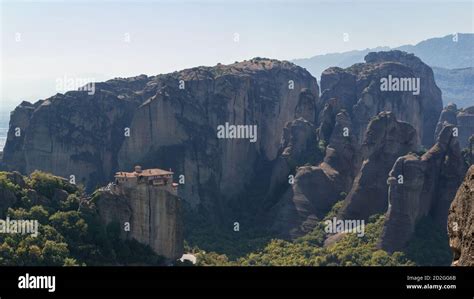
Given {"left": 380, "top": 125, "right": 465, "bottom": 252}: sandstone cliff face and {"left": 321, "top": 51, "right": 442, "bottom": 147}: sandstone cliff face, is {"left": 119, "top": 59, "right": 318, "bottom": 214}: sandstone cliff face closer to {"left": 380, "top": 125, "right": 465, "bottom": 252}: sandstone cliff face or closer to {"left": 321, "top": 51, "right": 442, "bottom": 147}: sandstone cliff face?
{"left": 321, "top": 51, "right": 442, "bottom": 147}: sandstone cliff face

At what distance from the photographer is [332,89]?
5295 inches

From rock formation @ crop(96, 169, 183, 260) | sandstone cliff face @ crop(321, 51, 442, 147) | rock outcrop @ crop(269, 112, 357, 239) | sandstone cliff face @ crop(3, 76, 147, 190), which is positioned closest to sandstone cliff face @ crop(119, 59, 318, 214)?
sandstone cliff face @ crop(3, 76, 147, 190)

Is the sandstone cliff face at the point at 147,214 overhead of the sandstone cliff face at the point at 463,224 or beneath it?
beneath

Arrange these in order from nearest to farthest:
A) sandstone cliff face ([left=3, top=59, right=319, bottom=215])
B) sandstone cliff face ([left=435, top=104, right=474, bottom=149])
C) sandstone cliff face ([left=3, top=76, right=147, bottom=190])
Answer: sandstone cliff face ([left=3, top=59, right=319, bottom=215]) < sandstone cliff face ([left=3, top=76, right=147, bottom=190]) < sandstone cliff face ([left=435, top=104, right=474, bottom=149])

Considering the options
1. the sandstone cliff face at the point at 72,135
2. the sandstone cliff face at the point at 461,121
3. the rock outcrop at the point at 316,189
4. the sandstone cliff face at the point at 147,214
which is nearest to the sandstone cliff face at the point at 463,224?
the sandstone cliff face at the point at 147,214

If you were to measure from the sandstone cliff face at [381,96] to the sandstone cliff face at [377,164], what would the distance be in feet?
128

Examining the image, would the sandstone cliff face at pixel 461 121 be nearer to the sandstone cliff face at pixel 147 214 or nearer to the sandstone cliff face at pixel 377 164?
the sandstone cliff face at pixel 377 164

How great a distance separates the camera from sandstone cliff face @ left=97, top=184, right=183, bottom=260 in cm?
6150

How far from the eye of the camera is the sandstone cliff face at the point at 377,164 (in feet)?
252

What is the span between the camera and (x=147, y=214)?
63312mm

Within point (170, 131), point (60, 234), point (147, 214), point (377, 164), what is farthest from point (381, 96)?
point (60, 234)

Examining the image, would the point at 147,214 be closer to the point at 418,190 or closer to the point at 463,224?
the point at 418,190

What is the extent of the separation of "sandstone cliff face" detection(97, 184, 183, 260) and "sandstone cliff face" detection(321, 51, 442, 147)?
197 ft
